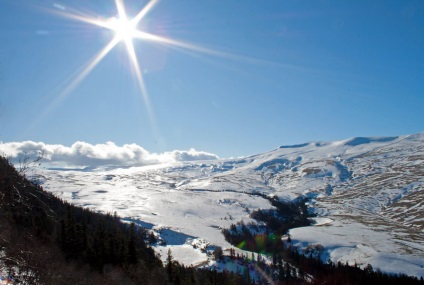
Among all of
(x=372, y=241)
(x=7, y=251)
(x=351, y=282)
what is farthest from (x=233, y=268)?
(x=7, y=251)

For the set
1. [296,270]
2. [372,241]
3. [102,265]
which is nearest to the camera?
[102,265]

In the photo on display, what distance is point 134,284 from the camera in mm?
52094

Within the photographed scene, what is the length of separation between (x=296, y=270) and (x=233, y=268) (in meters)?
33.0

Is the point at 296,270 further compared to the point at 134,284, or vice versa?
the point at 296,270

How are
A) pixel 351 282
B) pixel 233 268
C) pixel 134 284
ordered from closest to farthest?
pixel 134 284, pixel 351 282, pixel 233 268

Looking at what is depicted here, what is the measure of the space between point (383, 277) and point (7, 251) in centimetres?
14663

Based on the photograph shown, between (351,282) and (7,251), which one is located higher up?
(7,251)

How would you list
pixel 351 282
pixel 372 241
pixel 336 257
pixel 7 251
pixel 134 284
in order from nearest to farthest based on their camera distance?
pixel 7 251, pixel 134 284, pixel 351 282, pixel 336 257, pixel 372 241

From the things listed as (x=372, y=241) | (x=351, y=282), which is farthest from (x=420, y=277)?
(x=372, y=241)

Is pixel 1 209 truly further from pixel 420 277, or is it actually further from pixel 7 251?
pixel 420 277

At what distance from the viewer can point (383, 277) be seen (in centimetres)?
12725

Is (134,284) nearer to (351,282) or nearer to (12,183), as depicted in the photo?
(12,183)

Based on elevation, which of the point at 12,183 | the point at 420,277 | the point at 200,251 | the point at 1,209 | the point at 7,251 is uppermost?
the point at 12,183

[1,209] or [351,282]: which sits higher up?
[1,209]
